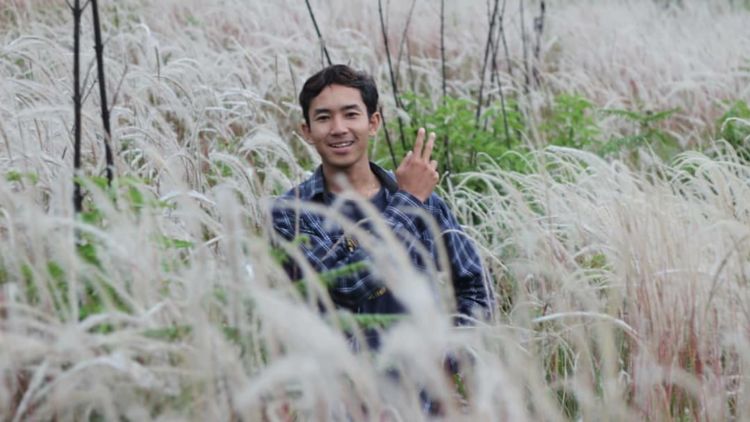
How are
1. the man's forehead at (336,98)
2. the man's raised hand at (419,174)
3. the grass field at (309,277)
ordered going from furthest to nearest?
the man's forehead at (336,98) < the man's raised hand at (419,174) < the grass field at (309,277)

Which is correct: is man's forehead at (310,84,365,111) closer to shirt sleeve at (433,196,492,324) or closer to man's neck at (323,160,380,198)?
man's neck at (323,160,380,198)

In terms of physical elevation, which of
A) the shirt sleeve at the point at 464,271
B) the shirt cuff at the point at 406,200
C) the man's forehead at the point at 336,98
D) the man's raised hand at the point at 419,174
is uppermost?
the man's forehead at the point at 336,98

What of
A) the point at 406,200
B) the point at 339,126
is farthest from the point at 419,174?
the point at 339,126

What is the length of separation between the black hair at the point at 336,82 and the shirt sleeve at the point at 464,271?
31 cm

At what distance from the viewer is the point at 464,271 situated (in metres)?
2.46

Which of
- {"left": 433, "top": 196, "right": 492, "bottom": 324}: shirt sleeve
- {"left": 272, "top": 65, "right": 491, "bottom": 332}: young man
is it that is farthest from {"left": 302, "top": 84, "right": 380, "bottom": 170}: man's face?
{"left": 433, "top": 196, "right": 492, "bottom": 324}: shirt sleeve

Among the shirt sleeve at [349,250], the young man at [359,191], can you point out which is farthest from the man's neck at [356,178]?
the shirt sleeve at [349,250]

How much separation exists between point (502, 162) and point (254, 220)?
136cm

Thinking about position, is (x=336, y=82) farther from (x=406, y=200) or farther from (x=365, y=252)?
(x=365, y=252)

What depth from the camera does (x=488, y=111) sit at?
13.1 ft

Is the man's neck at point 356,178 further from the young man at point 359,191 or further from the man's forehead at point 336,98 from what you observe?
the man's forehead at point 336,98

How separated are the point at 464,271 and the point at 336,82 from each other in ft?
1.75

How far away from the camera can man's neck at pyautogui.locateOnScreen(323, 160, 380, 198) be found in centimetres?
243

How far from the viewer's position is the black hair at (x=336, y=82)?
2.45 m
